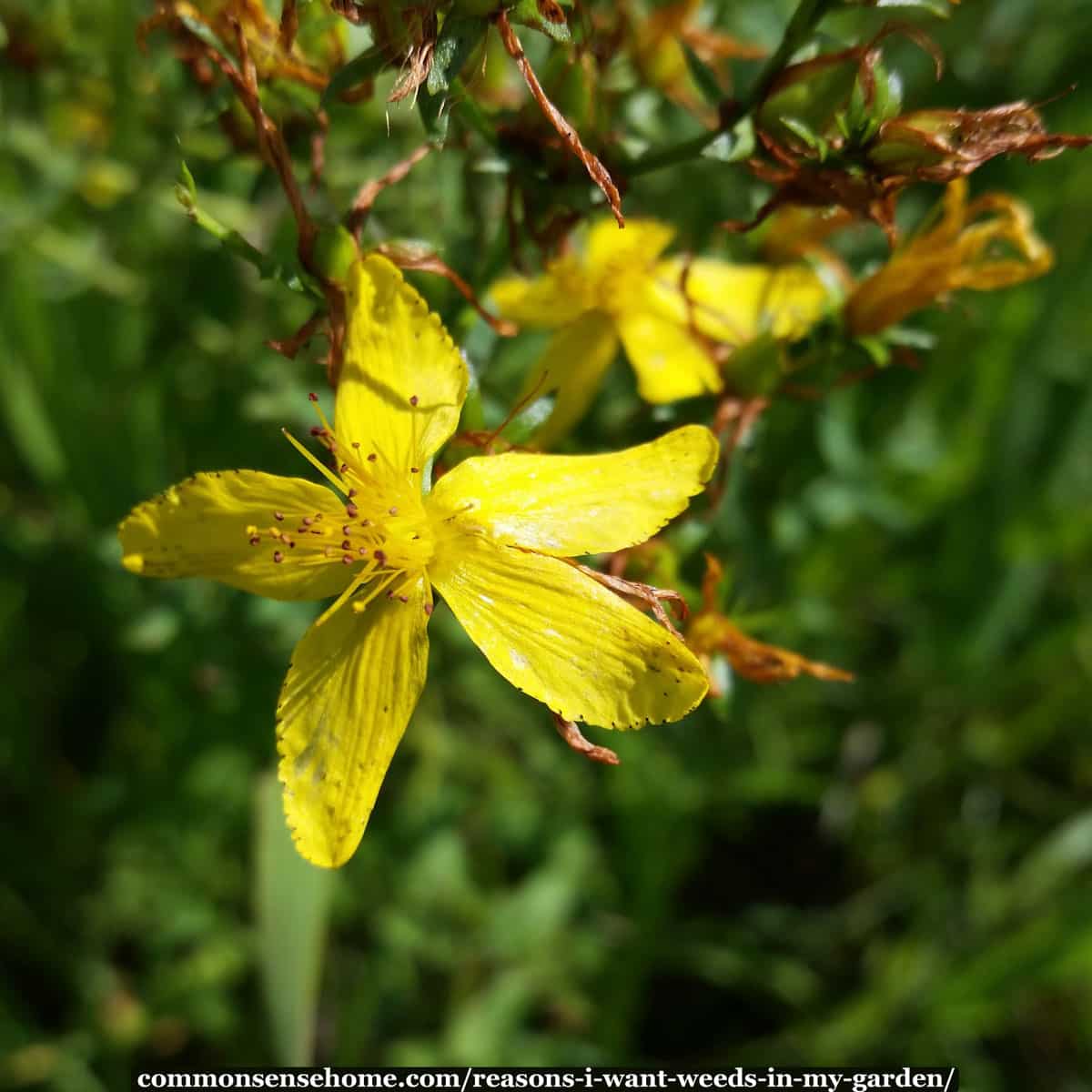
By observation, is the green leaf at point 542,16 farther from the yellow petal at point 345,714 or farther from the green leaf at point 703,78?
the yellow petal at point 345,714

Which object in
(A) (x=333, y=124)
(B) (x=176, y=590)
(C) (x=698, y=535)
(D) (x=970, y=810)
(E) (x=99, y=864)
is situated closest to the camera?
(C) (x=698, y=535)

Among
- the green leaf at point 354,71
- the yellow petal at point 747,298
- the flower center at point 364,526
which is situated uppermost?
the green leaf at point 354,71

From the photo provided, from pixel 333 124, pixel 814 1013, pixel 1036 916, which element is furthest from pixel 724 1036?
pixel 333 124

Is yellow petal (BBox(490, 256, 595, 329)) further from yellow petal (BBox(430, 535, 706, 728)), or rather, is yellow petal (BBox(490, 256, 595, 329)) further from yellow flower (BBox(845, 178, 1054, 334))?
yellow petal (BBox(430, 535, 706, 728))

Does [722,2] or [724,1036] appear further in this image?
[724,1036]

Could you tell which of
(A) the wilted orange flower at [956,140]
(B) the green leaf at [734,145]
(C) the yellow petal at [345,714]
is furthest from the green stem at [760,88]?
(C) the yellow petal at [345,714]

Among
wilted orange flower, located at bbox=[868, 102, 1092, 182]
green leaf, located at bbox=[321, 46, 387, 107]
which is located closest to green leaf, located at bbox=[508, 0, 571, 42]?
green leaf, located at bbox=[321, 46, 387, 107]

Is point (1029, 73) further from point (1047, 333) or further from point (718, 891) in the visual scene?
point (718, 891)
